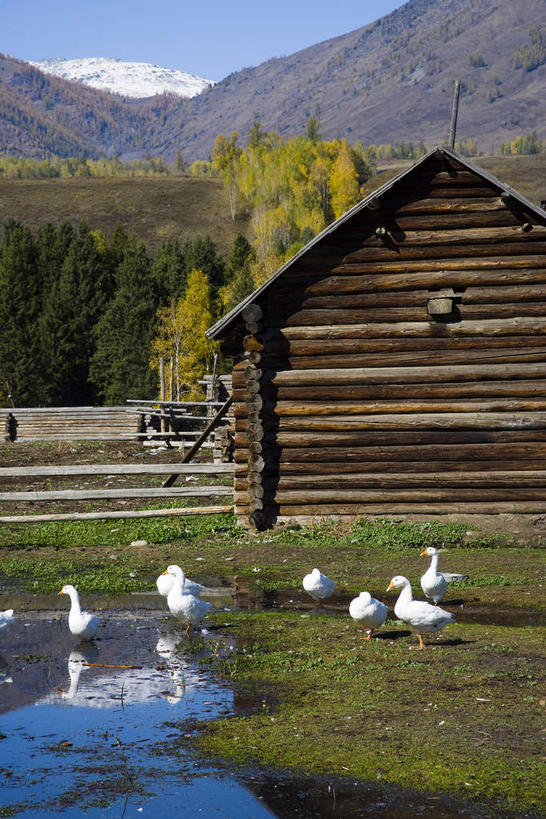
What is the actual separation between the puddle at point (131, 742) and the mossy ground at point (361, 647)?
25 centimetres

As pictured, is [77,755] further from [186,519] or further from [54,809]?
[186,519]

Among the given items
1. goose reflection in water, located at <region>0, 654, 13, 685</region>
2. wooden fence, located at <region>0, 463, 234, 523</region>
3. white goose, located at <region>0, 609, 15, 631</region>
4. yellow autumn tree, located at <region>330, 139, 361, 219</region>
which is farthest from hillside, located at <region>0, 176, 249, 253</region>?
goose reflection in water, located at <region>0, 654, 13, 685</region>

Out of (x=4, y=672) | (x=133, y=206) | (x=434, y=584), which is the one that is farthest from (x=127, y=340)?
(x=133, y=206)

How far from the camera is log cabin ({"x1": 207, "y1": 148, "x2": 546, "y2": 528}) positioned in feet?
53.6

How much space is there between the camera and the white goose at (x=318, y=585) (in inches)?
446

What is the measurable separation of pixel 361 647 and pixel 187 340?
61.6 metres

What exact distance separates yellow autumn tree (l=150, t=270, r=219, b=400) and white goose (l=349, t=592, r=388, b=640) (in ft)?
182

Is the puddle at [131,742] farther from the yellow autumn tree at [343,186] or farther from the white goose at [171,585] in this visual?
the yellow autumn tree at [343,186]

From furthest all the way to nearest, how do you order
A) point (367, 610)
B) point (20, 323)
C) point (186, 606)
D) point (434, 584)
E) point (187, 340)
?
1. point (20, 323)
2. point (187, 340)
3. point (434, 584)
4. point (186, 606)
5. point (367, 610)

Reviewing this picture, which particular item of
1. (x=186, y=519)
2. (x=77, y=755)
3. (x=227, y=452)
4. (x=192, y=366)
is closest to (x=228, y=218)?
(x=192, y=366)

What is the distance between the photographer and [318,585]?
37.4ft

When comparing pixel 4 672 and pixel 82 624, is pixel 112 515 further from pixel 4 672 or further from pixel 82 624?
pixel 4 672

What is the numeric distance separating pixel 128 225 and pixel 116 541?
403 ft

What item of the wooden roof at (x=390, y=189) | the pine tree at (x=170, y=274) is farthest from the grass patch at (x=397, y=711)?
the pine tree at (x=170, y=274)
